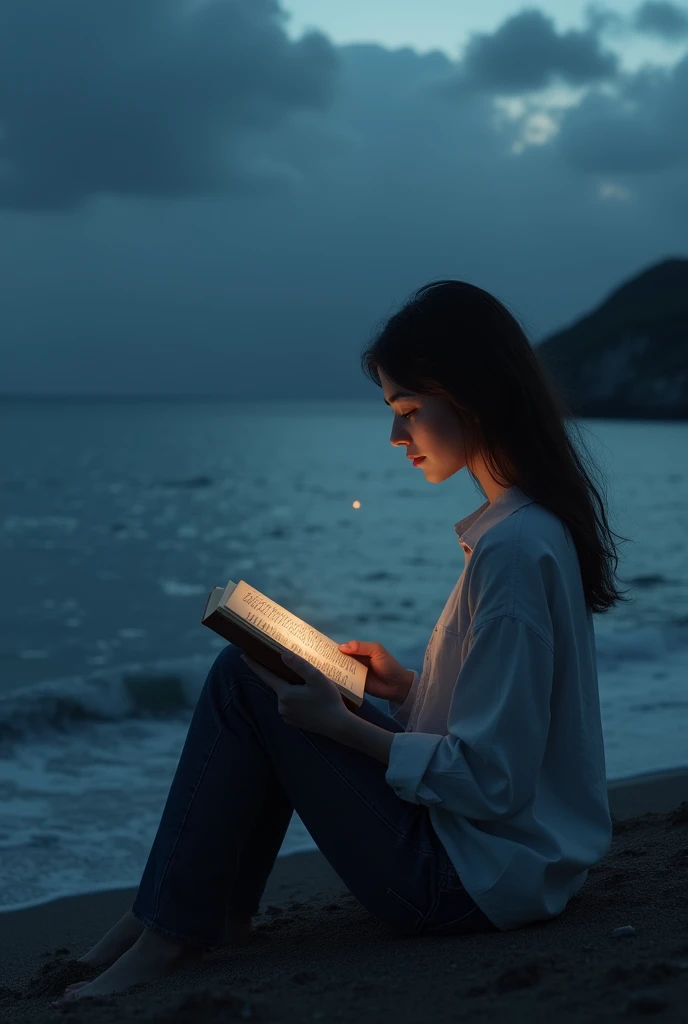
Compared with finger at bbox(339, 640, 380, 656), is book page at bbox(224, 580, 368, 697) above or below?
above

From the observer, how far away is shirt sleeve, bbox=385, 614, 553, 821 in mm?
2203

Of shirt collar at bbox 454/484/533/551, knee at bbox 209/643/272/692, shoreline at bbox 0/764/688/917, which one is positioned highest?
shirt collar at bbox 454/484/533/551

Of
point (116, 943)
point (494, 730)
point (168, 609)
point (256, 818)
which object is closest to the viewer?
point (494, 730)

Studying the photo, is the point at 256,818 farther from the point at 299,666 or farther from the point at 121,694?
the point at 121,694

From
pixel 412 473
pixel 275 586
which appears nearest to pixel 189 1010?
pixel 275 586

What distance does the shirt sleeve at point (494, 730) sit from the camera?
2203 millimetres

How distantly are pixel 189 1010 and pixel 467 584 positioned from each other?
102cm

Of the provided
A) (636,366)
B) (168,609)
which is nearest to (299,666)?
(168,609)

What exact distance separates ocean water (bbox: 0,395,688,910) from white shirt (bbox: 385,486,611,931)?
2.80ft

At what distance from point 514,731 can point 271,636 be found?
59 cm

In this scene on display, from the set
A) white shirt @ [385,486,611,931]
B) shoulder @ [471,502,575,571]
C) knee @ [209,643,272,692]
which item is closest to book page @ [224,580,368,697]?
knee @ [209,643,272,692]

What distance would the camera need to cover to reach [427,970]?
2250mm

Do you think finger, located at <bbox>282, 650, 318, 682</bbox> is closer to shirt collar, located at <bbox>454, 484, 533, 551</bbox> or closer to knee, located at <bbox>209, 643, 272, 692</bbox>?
knee, located at <bbox>209, 643, 272, 692</bbox>

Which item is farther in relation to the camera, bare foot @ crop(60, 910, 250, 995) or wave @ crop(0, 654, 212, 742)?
wave @ crop(0, 654, 212, 742)
